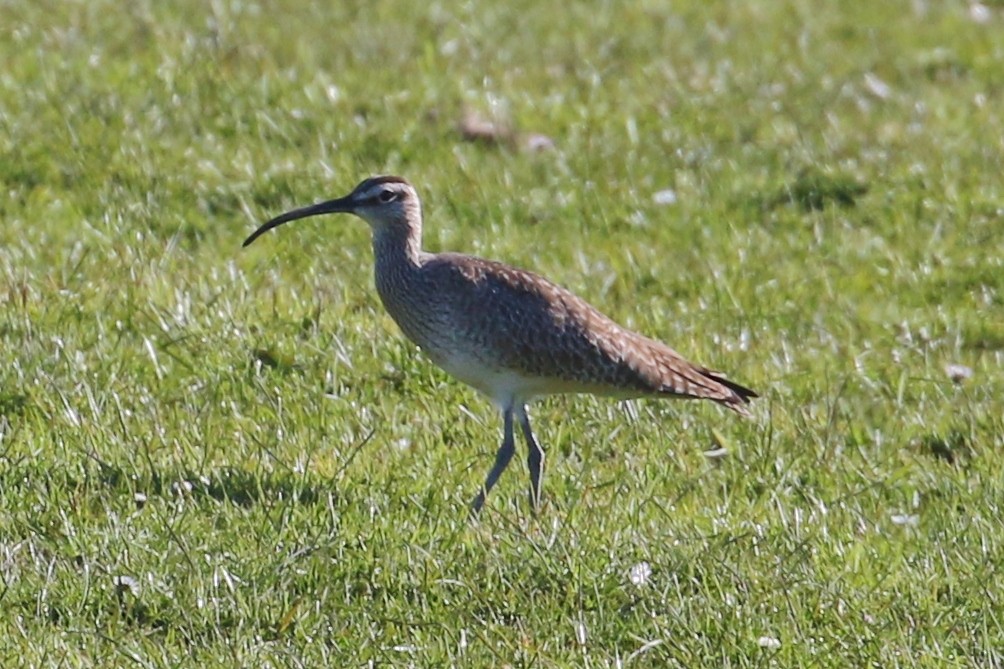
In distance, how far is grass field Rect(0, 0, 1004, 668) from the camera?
20.3ft

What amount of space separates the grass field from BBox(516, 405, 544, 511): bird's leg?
95mm

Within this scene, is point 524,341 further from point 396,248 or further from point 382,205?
point 382,205

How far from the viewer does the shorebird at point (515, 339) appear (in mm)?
7633

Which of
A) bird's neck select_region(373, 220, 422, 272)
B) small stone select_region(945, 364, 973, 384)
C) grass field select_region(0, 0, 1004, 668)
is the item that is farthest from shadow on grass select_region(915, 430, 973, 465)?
bird's neck select_region(373, 220, 422, 272)

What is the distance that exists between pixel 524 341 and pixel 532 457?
0.49 meters

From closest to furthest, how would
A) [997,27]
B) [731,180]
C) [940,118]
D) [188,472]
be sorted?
[188,472] → [731,180] → [940,118] → [997,27]

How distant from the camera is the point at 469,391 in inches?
336

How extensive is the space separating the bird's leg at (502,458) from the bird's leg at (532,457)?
0.06 metres

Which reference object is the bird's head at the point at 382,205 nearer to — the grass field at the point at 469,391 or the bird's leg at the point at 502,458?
the grass field at the point at 469,391

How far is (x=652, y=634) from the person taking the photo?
6.14 m

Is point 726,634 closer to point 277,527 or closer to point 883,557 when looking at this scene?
point 883,557

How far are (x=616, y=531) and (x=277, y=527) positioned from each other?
1.20 m

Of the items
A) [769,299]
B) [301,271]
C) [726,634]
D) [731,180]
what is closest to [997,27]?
[731,180]

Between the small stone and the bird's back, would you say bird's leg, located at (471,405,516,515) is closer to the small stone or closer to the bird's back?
the bird's back
